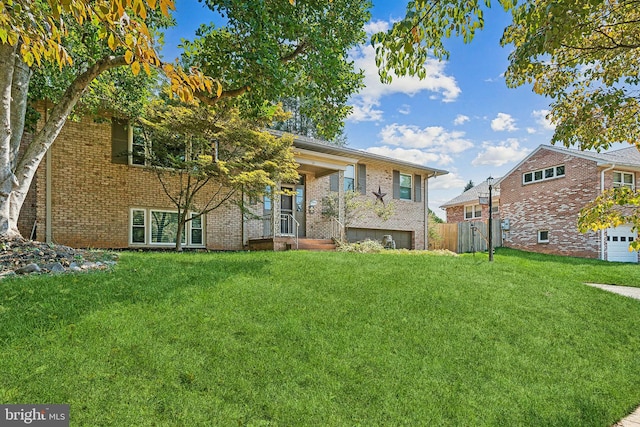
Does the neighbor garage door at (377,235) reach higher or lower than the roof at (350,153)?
lower

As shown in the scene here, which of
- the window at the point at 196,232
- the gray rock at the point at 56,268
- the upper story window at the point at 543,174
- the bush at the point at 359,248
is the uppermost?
the upper story window at the point at 543,174

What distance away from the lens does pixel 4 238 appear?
643cm

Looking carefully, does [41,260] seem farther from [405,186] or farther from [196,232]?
[405,186]

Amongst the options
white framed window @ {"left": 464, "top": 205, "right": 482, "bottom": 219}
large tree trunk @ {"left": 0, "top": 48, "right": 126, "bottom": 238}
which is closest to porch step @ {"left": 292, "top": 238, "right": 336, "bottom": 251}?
large tree trunk @ {"left": 0, "top": 48, "right": 126, "bottom": 238}

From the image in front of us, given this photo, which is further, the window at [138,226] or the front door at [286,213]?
the front door at [286,213]

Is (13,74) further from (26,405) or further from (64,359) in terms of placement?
(26,405)

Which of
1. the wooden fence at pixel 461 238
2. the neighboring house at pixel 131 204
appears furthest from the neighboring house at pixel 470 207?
the neighboring house at pixel 131 204

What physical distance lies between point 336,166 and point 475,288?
26.4ft

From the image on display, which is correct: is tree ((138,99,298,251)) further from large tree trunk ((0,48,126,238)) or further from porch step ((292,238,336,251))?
porch step ((292,238,336,251))

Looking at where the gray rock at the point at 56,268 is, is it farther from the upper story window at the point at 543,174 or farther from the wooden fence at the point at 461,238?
the upper story window at the point at 543,174

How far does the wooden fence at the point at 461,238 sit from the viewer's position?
68.9 ft

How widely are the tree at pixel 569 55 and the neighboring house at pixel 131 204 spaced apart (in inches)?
303

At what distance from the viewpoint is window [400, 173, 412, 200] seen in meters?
18.1

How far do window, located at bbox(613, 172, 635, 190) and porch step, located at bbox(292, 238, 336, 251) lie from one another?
1482 cm
